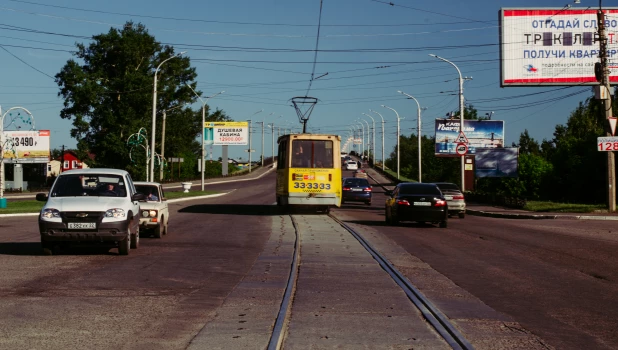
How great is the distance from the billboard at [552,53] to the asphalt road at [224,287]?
22.4m

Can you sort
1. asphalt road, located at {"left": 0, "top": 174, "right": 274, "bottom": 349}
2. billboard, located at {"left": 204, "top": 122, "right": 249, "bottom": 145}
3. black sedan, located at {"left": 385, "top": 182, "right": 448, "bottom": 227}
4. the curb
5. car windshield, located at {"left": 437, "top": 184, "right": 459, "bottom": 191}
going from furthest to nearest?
billboard, located at {"left": 204, "top": 122, "right": 249, "bottom": 145}
car windshield, located at {"left": 437, "top": 184, "right": 459, "bottom": 191}
the curb
black sedan, located at {"left": 385, "top": 182, "right": 448, "bottom": 227}
asphalt road, located at {"left": 0, "top": 174, "right": 274, "bottom": 349}

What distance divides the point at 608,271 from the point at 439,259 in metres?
3.35

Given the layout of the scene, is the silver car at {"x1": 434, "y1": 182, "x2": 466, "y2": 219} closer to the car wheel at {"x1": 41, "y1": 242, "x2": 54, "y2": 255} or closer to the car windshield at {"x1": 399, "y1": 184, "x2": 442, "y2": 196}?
the car windshield at {"x1": 399, "y1": 184, "x2": 442, "y2": 196}

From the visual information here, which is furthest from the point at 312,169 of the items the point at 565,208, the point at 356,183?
the point at 356,183

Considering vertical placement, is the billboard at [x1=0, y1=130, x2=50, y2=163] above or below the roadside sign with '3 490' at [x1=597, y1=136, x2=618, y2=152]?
above

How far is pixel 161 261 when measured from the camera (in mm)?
15008

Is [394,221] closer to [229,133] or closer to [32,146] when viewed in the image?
[32,146]

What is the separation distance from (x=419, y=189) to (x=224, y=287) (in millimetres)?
16322

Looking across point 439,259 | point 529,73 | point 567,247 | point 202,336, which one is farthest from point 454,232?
point 529,73

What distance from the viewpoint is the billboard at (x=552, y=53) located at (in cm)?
4284

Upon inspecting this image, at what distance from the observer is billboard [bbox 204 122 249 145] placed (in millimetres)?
109938

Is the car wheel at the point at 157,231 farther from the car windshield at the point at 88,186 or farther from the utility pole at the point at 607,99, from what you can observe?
the utility pole at the point at 607,99

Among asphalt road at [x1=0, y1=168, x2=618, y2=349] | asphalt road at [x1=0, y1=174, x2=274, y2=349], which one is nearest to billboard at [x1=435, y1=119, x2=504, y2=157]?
asphalt road at [x1=0, y1=168, x2=618, y2=349]

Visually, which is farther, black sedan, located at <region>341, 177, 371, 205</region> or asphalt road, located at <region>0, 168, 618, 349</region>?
black sedan, located at <region>341, 177, 371, 205</region>
